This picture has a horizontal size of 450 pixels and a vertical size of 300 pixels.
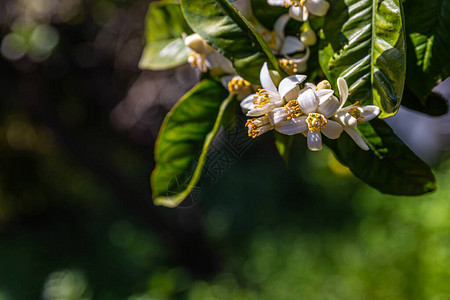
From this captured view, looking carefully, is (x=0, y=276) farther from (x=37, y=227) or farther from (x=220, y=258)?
(x=220, y=258)

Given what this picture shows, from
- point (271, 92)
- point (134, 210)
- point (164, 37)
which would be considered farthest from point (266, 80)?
point (134, 210)

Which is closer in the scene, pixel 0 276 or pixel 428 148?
pixel 0 276

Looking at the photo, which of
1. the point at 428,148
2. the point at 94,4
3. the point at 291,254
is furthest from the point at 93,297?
the point at 428,148

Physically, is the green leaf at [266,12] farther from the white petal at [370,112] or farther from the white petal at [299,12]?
the white petal at [370,112]

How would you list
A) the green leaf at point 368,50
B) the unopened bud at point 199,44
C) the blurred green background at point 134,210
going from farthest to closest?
the blurred green background at point 134,210, the unopened bud at point 199,44, the green leaf at point 368,50

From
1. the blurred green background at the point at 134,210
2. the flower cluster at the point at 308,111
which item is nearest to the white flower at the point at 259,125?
the flower cluster at the point at 308,111

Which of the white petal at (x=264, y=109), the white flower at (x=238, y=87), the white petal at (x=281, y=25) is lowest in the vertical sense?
the white flower at (x=238, y=87)

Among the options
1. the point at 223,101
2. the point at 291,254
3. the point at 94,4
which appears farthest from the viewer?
the point at 291,254
